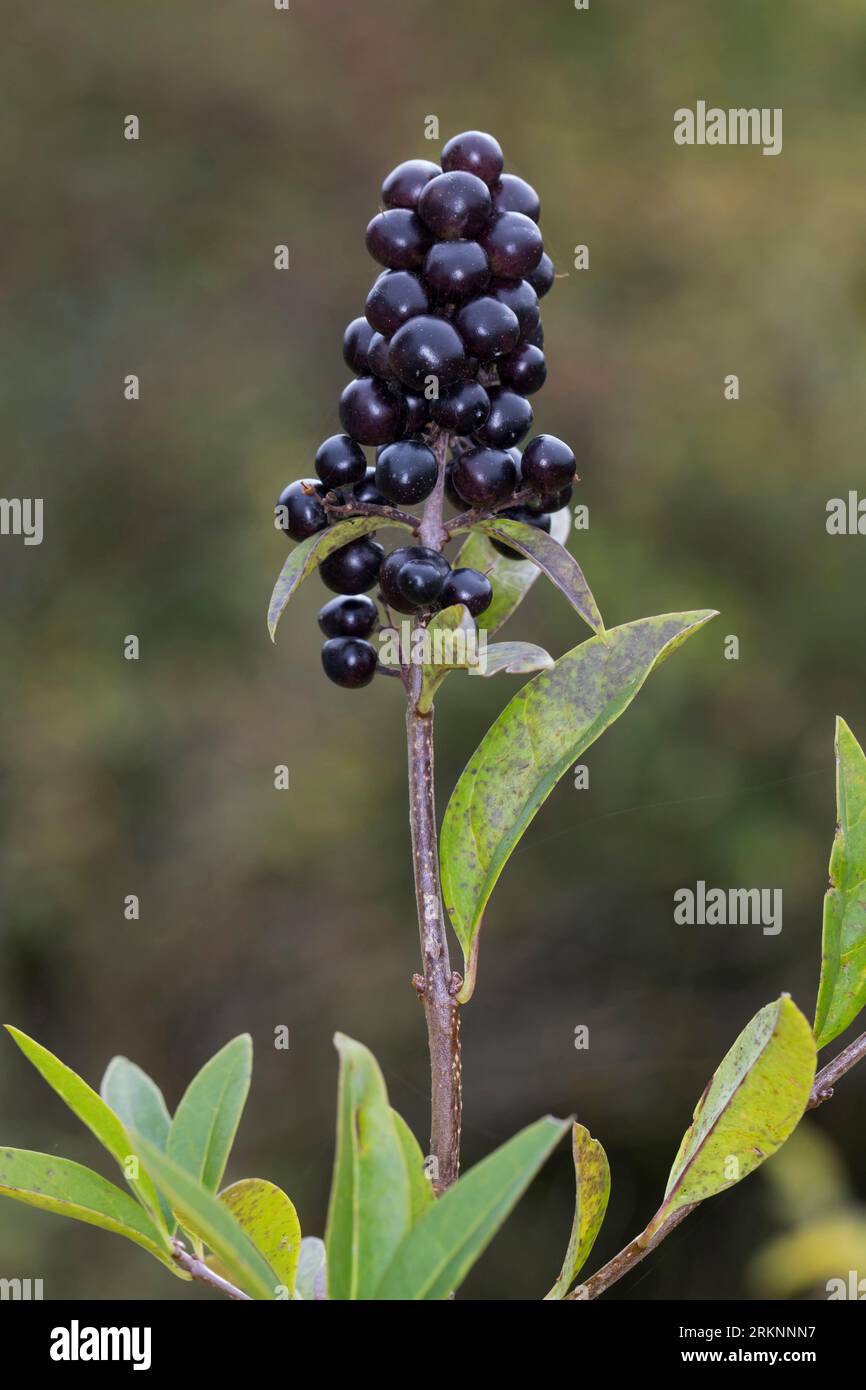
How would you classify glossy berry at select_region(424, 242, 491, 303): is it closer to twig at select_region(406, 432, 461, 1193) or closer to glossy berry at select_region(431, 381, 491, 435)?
glossy berry at select_region(431, 381, 491, 435)

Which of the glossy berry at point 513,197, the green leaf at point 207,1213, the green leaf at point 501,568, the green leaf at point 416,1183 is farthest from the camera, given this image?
the green leaf at point 501,568

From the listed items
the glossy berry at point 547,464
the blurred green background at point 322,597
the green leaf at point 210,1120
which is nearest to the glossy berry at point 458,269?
the glossy berry at point 547,464

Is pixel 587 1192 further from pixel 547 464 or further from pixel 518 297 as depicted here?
pixel 518 297

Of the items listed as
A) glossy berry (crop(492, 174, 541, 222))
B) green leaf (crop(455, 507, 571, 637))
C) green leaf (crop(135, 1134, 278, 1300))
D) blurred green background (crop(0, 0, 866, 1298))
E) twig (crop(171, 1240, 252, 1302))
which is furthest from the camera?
blurred green background (crop(0, 0, 866, 1298))

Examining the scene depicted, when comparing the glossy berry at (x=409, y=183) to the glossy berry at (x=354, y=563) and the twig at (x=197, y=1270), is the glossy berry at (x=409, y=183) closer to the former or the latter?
the glossy berry at (x=354, y=563)

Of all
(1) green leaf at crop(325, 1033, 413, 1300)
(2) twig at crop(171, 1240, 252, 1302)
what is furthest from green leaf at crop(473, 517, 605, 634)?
(2) twig at crop(171, 1240, 252, 1302)
